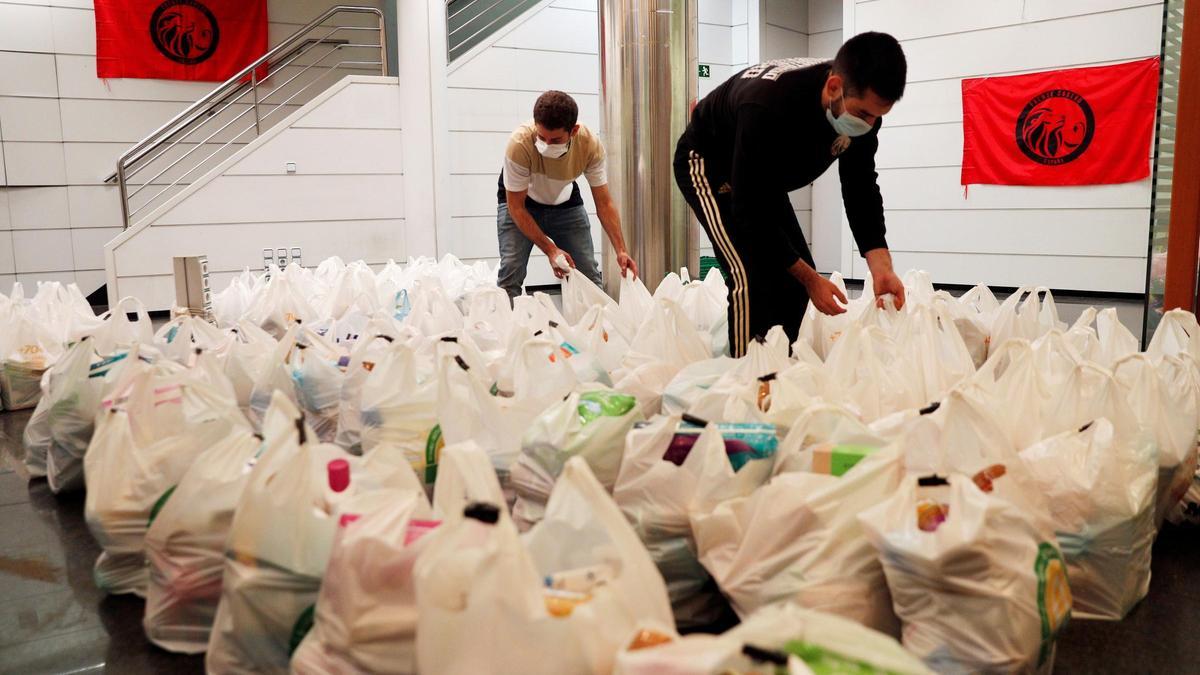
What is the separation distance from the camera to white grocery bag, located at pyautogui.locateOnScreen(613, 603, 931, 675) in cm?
83

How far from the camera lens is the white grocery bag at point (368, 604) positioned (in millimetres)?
1144

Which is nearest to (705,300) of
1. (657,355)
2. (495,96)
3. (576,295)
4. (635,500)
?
(576,295)

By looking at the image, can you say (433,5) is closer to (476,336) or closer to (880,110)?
(476,336)

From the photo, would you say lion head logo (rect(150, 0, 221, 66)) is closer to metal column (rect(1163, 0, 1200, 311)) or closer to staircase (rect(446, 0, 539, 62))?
staircase (rect(446, 0, 539, 62))

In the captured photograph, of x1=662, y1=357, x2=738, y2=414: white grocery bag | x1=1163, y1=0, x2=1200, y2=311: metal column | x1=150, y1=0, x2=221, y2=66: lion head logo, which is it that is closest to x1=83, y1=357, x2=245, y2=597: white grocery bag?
x1=662, y1=357, x2=738, y2=414: white grocery bag

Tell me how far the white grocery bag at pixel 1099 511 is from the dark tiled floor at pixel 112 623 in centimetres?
5

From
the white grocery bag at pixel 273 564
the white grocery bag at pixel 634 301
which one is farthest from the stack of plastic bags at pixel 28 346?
the white grocery bag at pixel 273 564

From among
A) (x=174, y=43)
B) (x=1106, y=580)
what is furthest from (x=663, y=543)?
(x=174, y=43)

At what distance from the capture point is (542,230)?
4031mm

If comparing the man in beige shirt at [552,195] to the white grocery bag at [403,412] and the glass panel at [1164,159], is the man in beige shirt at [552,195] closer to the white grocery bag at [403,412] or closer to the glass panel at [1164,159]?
the white grocery bag at [403,412]

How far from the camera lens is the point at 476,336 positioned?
113 inches

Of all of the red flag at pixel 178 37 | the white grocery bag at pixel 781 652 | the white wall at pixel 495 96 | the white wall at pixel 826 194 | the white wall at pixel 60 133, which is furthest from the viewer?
the white wall at pixel 826 194

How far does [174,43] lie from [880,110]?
6577mm

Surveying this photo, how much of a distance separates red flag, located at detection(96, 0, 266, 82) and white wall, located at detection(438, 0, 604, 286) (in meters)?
1.75
